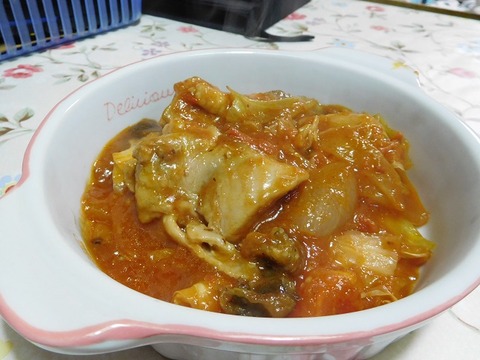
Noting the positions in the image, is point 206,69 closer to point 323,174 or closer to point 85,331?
point 323,174

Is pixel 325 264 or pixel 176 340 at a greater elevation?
pixel 176 340

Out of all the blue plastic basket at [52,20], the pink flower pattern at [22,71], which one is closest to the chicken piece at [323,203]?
the pink flower pattern at [22,71]

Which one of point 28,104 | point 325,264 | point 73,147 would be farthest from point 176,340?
point 28,104

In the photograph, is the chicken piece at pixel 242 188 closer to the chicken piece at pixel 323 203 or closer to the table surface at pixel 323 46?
the chicken piece at pixel 323 203

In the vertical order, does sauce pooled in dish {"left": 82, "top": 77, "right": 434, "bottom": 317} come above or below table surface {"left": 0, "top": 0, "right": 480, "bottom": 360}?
above

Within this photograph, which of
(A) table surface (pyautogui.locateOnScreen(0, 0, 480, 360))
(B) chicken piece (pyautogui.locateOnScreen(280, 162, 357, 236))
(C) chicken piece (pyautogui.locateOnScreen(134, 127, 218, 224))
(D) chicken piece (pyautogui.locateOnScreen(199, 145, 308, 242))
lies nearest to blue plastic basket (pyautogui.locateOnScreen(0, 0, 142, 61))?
(A) table surface (pyautogui.locateOnScreen(0, 0, 480, 360))

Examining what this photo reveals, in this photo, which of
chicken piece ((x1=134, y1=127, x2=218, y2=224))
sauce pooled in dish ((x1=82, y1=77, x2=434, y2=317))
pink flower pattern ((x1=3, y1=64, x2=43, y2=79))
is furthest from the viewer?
pink flower pattern ((x1=3, y1=64, x2=43, y2=79))

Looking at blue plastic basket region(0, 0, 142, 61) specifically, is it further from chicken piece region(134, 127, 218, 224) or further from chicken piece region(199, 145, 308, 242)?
chicken piece region(199, 145, 308, 242)

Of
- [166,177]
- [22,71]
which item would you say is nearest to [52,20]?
[22,71]
